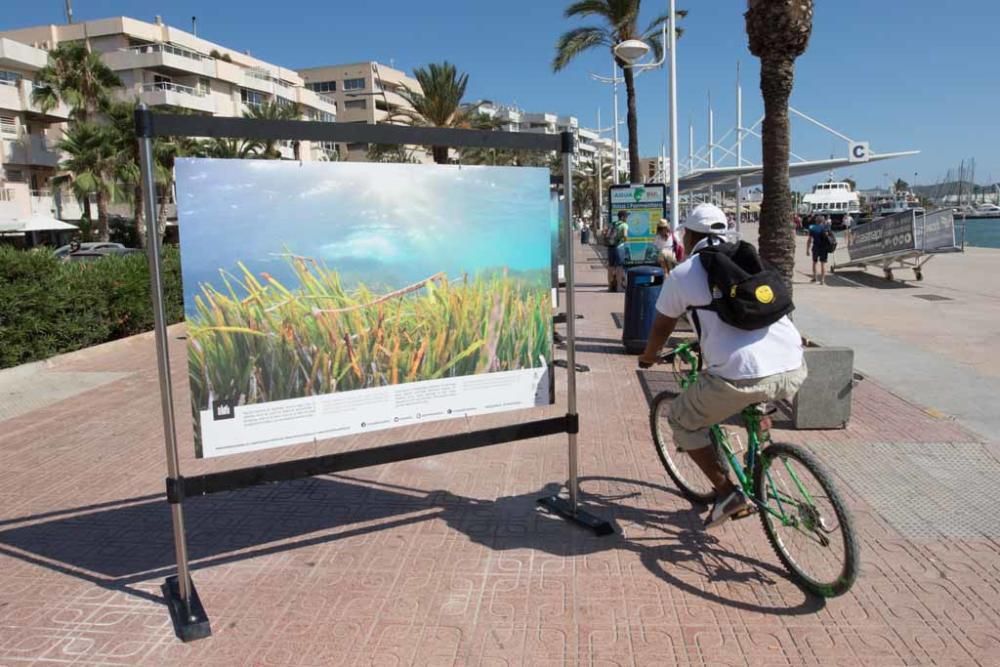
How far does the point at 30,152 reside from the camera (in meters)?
41.8

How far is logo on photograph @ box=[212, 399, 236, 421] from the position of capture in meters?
3.33

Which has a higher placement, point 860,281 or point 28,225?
point 28,225

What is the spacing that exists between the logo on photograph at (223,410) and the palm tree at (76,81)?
134 ft

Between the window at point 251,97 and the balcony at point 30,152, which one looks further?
the window at point 251,97

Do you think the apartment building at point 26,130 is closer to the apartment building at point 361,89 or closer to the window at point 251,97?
the window at point 251,97

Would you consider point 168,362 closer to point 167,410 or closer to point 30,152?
point 167,410

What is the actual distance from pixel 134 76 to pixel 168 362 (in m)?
56.6

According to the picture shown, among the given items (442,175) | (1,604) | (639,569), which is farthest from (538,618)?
(1,604)

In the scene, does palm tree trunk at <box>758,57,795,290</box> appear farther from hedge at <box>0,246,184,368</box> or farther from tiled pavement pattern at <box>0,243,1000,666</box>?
hedge at <box>0,246,184,368</box>

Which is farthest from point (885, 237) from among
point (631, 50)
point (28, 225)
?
point (28, 225)

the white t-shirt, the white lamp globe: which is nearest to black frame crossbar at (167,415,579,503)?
the white t-shirt

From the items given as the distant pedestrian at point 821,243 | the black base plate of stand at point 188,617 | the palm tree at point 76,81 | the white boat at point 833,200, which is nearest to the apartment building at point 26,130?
the palm tree at point 76,81

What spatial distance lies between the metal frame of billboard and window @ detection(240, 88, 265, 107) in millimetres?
59386

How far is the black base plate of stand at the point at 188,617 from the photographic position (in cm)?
319
